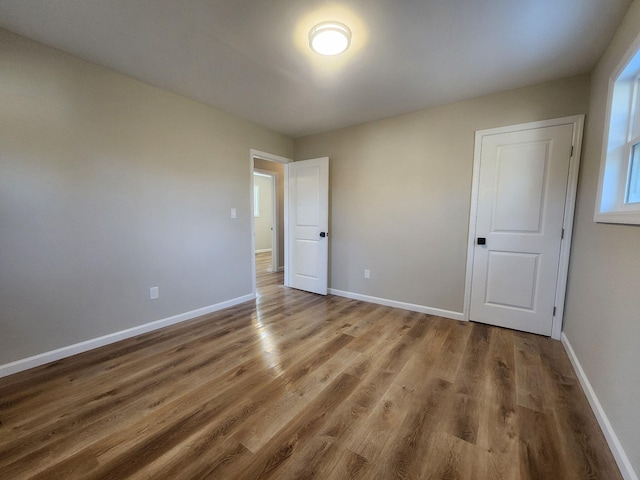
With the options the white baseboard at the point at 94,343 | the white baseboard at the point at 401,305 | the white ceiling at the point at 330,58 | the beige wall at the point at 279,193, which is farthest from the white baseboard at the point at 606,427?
the beige wall at the point at 279,193

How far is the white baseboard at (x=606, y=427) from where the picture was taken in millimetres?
1145

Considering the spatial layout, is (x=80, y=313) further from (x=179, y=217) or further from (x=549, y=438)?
(x=549, y=438)

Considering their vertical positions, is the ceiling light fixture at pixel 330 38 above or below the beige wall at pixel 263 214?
above

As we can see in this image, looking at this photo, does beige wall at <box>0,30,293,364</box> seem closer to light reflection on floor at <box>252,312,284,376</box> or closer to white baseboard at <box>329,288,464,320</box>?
light reflection on floor at <box>252,312,284,376</box>

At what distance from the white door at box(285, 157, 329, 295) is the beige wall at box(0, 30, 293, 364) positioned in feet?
3.76

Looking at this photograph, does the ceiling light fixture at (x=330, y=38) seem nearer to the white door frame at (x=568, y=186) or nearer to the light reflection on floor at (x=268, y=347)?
the white door frame at (x=568, y=186)

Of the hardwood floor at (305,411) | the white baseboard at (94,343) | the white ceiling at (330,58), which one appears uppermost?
the white ceiling at (330,58)

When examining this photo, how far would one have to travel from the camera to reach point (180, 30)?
1.77 metres

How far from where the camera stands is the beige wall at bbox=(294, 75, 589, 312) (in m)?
2.59

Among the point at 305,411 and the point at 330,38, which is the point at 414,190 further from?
the point at 305,411

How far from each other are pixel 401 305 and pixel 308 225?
1757 millimetres

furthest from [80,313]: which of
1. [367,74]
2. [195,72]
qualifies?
[367,74]

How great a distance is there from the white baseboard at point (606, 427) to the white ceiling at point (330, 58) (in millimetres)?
2336

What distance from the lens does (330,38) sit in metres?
1.74
